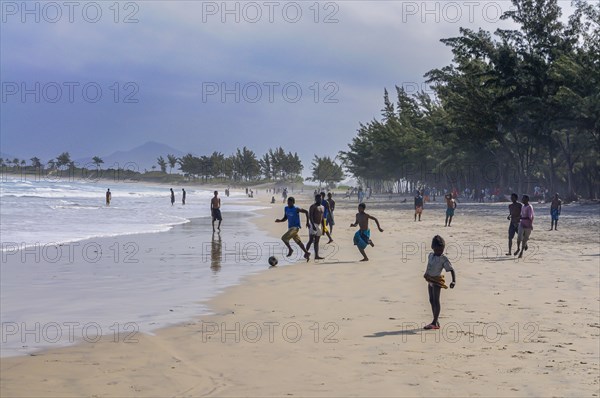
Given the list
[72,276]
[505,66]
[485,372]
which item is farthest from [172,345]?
[505,66]

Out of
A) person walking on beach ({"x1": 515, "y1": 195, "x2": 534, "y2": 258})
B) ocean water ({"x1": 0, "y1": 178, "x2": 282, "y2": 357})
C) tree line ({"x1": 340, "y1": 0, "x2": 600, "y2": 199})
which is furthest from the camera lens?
tree line ({"x1": 340, "y1": 0, "x2": 600, "y2": 199})

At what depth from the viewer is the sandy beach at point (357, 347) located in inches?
293

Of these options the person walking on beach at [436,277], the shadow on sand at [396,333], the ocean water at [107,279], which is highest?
the person walking on beach at [436,277]

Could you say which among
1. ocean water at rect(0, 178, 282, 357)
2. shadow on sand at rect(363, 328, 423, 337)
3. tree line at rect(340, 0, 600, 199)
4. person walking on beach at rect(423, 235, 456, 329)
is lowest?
ocean water at rect(0, 178, 282, 357)

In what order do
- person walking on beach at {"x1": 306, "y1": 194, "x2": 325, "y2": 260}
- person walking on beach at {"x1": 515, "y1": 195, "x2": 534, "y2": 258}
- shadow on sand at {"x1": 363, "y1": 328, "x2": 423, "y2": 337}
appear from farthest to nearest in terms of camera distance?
person walking on beach at {"x1": 306, "y1": 194, "x2": 325, "y2": 260} < person walking on beach at {"x1": 515, "y1": 195, "x2": 534, "y2": 258} < shadow on sand at {"x1": 363, "y1": 328, "x2": 423, "y2": 337}

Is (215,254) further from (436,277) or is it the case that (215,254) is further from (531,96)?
(531,96)

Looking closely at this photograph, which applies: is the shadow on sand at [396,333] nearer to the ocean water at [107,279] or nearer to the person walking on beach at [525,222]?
the ocean water at [107,279]

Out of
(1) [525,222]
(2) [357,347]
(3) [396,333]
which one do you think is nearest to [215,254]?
(1) [525,222]

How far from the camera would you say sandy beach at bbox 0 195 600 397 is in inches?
293

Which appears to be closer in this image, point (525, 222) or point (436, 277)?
point (436, 277)

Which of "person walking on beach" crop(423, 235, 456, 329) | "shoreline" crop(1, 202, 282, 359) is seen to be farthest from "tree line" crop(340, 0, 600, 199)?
"person walking on beach" crop(423, 235, 456, 329)

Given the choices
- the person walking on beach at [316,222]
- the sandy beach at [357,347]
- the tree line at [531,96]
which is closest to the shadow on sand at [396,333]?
the sandy beach at [357,347]

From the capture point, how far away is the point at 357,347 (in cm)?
906

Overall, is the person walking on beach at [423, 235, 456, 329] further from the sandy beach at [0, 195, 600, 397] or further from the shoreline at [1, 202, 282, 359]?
the shoreline at [1, 202, 282, 359]
